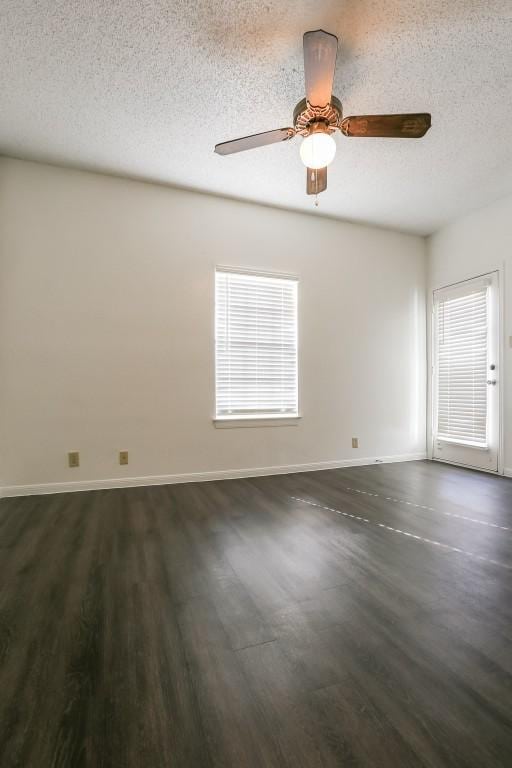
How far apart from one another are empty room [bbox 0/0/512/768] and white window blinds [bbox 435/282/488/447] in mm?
30

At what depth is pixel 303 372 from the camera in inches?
157

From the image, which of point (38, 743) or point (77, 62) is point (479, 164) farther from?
point (38, 743)

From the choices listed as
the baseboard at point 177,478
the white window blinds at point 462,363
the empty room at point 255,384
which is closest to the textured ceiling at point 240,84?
the empty room at point 255,384

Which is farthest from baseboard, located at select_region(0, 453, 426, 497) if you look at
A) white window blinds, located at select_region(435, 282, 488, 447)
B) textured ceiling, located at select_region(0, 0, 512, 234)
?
textured ceiling, located at select_region(0, 0, 512, 234)

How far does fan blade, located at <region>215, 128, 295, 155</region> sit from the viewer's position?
2.08 meters

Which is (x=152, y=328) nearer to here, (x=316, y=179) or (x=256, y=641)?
(x=316, y=179)

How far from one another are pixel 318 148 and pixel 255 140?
1.28 ft

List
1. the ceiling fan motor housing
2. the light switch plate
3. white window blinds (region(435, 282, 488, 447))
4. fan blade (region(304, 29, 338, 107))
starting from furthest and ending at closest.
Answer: white window blinds (region(435, 282, 488, 447)) < the light switch plate < the ceiling fan motor housing < fan blade (region(304, 29, 338, 107))

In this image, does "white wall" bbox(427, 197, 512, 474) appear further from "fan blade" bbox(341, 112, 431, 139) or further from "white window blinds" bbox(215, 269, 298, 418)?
"fan blade" bbox(341, 112, 431, 139)

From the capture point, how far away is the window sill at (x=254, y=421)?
142 inches

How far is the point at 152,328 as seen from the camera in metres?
3.40

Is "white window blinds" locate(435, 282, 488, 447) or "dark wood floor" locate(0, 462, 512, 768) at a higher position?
"white window blinds" locate(435, 282, 488, 447)

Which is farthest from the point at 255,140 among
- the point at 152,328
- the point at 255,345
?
the point at 255,345

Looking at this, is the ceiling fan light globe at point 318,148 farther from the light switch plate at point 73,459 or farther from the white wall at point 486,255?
the light switch plate at point 73,459
